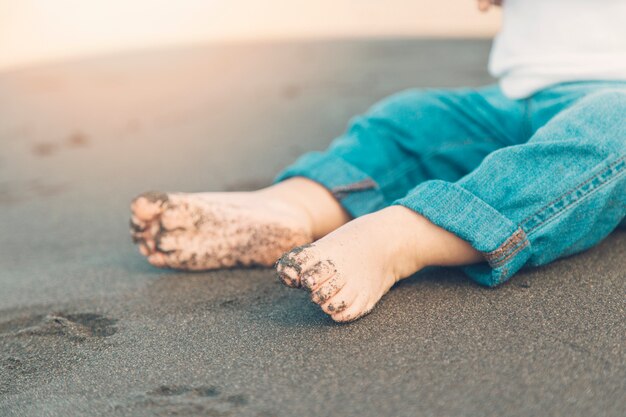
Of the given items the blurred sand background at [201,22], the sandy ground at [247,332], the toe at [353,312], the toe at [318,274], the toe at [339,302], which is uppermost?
the blurred sand background at [201,22]

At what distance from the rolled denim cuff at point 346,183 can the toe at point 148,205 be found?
26 cm

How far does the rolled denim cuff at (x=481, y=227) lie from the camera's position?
1.04 m

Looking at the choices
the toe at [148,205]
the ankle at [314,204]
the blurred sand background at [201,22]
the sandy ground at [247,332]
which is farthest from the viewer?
the blurred sand background at [201,22]

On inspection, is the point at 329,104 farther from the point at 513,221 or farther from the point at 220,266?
the point at 513,221

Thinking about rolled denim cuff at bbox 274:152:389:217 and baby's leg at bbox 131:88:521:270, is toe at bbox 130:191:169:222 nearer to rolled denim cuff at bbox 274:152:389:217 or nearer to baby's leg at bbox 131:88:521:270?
baby's leg at bbox 131:88:521:270

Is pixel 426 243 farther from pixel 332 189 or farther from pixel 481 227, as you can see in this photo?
pixel 332 189

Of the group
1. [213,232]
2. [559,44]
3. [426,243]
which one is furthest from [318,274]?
[559,44]

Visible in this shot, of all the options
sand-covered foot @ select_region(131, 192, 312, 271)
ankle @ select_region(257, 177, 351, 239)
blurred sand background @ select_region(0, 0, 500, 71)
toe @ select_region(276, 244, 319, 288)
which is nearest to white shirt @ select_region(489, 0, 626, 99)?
ankle @ select_region(257, 177, 351, 239)

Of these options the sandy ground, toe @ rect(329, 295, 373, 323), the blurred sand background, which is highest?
the blurred sand background

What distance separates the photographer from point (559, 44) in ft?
4.48

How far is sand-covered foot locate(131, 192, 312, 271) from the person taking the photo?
1.21 m

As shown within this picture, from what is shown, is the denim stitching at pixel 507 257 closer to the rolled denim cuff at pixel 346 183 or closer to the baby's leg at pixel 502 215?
→ the baby's leg at pixel 502 215

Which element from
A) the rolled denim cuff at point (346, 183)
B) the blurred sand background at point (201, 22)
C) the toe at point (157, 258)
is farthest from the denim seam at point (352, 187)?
the blurred sand background at point (201, 22)

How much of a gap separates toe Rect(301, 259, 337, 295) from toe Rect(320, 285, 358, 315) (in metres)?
0.02
